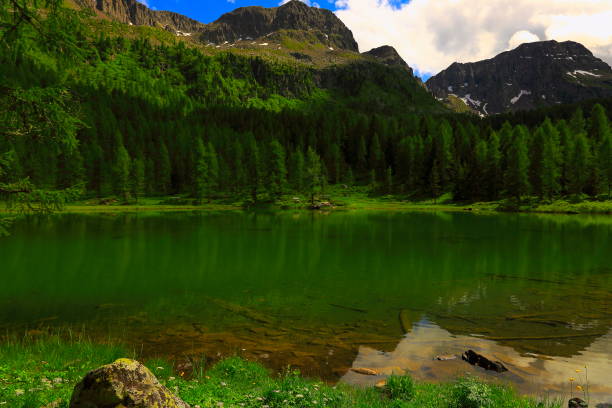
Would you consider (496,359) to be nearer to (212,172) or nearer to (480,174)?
(480,174)

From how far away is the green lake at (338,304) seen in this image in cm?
1355

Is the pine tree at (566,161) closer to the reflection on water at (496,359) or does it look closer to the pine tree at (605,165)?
the pine tree at (605,165)

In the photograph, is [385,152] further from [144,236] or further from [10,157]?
[10,157]

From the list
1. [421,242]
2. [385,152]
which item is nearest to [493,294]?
[421,242]

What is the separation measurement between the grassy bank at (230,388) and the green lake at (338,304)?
5.23 feet

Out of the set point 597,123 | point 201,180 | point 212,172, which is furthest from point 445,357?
point 597,123

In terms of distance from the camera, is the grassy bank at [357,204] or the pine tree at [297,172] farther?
the pine tree at [297,172]

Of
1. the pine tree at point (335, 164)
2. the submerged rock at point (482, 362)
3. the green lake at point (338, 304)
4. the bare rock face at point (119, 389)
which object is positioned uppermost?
the pine tree at point (335, 164)

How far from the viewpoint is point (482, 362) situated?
12.6 meters

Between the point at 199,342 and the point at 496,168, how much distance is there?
→ 112121 mm

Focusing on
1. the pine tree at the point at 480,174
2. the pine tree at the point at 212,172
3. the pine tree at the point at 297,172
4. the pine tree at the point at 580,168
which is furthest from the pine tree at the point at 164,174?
the pine tree at the point at 580,168

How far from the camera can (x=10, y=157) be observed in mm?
12469

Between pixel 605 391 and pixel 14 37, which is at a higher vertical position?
pixel 14 37

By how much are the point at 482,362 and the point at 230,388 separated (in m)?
8.42
